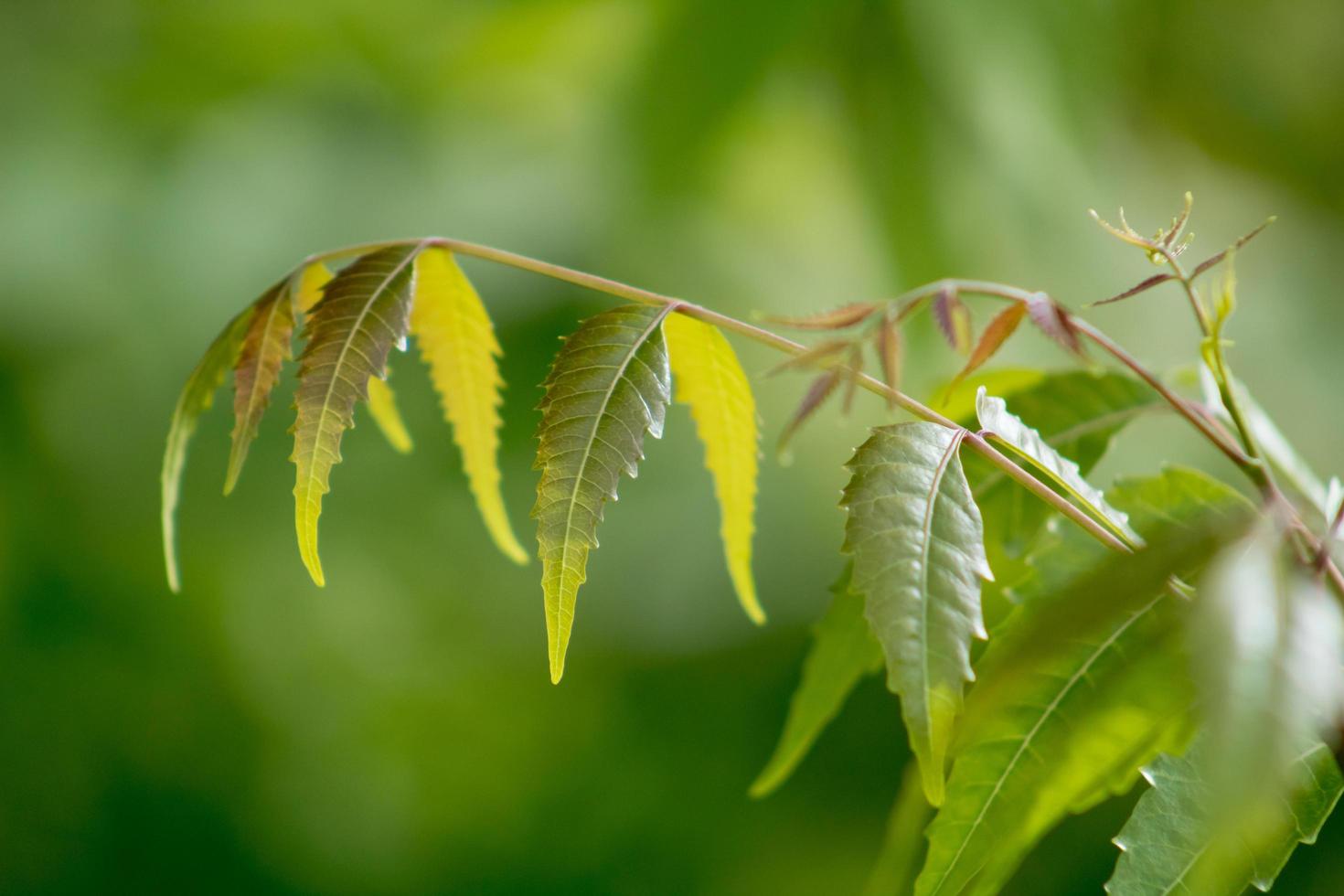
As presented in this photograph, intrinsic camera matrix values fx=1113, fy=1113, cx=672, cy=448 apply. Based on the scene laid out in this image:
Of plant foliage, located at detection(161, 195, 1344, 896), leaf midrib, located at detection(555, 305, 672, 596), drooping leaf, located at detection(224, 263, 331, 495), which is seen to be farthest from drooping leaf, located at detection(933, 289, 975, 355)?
drooping leaf, located at detection(224, 263, 331, 495)

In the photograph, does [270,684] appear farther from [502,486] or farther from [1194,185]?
[1194,185]

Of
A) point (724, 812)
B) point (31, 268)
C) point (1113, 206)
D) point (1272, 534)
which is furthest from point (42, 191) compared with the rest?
point (1272, 534)

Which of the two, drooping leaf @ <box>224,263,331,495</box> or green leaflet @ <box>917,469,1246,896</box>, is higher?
drooping leaf @ <box>224,263,331,495</box>

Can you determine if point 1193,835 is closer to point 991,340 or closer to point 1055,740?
point 1055,740

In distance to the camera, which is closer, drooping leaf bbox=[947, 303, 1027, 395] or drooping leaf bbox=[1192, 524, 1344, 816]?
drooping leaf bbox=[1192, 524, 1344, 816]

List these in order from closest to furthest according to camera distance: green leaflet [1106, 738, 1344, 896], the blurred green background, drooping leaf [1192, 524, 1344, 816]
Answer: drooping leaf [1192, 524, 1344, 816]
green leaflet [1106, 738, 1344, 896]
the blurred green background

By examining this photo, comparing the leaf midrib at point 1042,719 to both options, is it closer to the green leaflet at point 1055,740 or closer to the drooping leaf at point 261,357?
the green leaflet at point 1055,740

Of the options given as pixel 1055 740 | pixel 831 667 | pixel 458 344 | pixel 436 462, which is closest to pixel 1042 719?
pixel 1055 740

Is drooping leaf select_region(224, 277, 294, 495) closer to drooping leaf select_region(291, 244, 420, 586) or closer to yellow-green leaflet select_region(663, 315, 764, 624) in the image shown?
drooping leaf select_region(291, 244, 420, 586)
